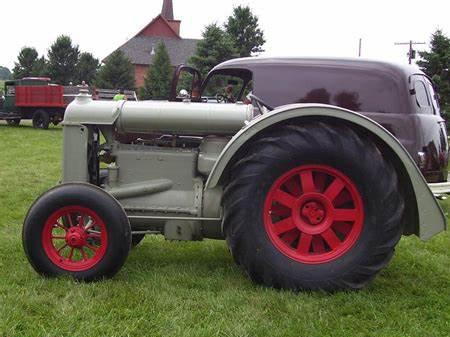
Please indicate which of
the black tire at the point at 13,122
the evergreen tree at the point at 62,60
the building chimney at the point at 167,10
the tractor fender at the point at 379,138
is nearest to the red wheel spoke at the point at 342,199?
the tractor fender at the point at 379,138

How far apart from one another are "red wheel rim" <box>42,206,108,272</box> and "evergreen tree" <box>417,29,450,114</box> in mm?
14138

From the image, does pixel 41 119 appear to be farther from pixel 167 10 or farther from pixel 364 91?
pixel 167 10

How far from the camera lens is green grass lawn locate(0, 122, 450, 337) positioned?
3.16 meters

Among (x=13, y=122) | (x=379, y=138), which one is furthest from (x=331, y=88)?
(x=13, y=122)

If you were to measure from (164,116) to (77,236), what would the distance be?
1.01 m

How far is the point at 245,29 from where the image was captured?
36.2m

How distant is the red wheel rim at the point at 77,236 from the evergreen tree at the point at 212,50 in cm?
2833

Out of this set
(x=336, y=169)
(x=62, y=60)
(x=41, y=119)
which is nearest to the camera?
(x=336, y=169)

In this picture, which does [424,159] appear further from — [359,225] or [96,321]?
[96,321]

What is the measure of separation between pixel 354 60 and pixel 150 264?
125 inches

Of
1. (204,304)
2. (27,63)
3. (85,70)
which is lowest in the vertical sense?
(204,304)

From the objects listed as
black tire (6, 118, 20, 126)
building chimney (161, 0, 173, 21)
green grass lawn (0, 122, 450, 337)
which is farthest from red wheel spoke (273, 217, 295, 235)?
building chimney (161, 0, 173, 21)

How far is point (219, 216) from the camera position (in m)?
3.97

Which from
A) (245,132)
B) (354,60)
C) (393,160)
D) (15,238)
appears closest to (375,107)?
(354,60)
